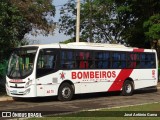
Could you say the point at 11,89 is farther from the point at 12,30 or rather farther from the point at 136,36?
the point at 136,36

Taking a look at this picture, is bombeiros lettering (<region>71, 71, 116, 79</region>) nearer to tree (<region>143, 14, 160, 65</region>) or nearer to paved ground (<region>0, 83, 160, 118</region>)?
paved ground (<region>0, 83, 160, 118</region>)

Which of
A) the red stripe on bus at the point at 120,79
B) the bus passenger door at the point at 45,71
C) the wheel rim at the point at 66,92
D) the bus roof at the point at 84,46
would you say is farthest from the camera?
the red stripe on bus at the point at 120,79

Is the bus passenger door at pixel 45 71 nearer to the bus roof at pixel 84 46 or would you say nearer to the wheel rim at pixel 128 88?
the bus roof at pixel 84 46

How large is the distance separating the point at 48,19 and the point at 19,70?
44.0 ft

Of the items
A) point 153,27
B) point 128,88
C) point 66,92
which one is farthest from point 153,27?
point 66,92

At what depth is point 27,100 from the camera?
2072 cm

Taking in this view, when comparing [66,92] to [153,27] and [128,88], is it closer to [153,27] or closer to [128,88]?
[128,88]

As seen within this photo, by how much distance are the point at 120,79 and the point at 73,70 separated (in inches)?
142

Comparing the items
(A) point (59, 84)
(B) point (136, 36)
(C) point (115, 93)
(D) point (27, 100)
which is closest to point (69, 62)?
(A) point (59, 84)

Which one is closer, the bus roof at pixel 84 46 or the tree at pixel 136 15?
the bus roof at pixel 84 46

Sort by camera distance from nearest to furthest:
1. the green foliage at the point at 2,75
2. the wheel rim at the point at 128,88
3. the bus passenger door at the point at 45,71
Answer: the bus passenger door at the point at 45,71
the wheel rim at the point at 128,88
the green foliage at the point at 2,75

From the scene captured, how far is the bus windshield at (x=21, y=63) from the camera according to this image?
19312 millimetres

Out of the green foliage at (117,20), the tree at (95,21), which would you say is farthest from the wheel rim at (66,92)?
the tree at (95,21)

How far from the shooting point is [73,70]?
67.9ft
